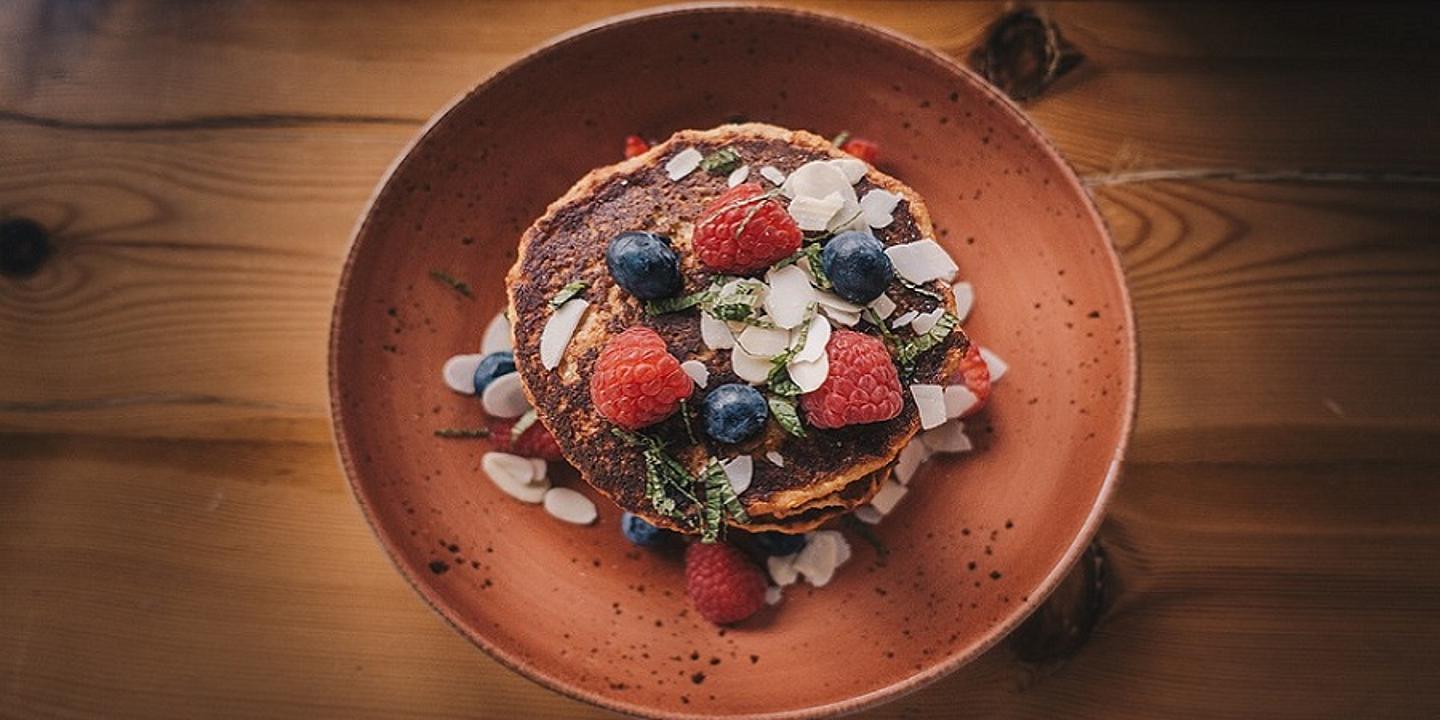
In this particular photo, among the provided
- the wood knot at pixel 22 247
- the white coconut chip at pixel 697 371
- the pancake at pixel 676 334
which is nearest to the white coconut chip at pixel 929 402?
the pancake at pixel 676 334

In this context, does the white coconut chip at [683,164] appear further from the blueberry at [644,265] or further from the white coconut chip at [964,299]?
the white coconut chip at [964,299]

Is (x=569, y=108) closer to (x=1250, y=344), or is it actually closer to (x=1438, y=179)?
(x=1250, y=344)

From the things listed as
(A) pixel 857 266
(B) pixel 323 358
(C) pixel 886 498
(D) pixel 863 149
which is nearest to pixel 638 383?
(A) pixel 857 266

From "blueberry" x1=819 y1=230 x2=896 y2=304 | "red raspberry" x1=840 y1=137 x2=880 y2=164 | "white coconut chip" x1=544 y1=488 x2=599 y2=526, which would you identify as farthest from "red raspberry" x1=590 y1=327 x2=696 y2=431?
"red raspberry" x1=840 y1=137 x2=880 y2=164

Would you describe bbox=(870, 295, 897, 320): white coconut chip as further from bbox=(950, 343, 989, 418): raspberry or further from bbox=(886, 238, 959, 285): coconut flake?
bbox=(950, 343, 989, 418): raspberry

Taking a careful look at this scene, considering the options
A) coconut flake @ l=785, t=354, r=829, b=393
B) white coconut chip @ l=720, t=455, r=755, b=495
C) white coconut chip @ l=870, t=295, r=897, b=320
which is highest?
A: white coconut chip @ l=870, t=295, r=897, b=320

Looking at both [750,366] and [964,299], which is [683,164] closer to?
[750,366]

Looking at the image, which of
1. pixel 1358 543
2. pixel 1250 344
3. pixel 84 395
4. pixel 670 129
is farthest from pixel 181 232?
pixel 1358 543
